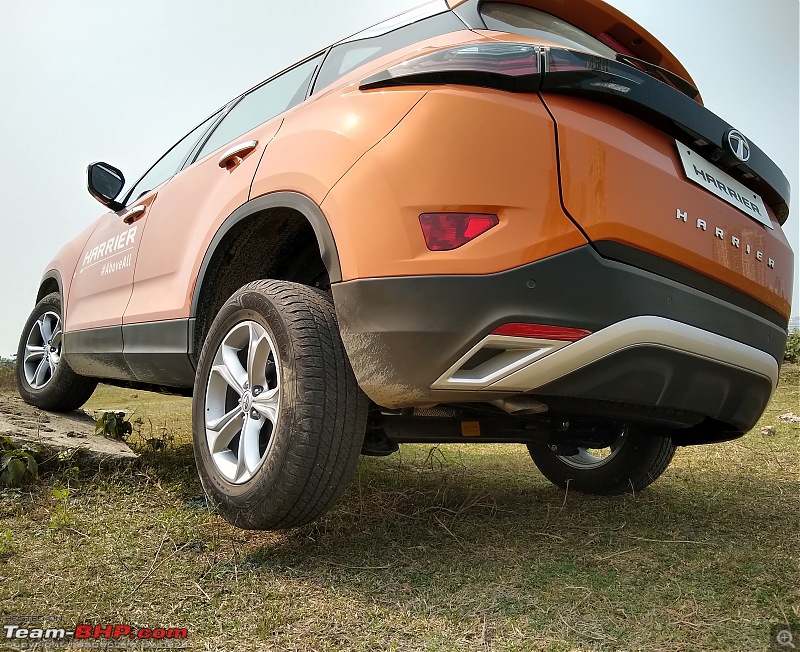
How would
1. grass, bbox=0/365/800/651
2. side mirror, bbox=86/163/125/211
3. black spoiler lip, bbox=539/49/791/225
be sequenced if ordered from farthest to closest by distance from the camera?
side mirror, bbox=86/163/125/211 < black spoiler lip, bbox=539/49/791/225 < grass, bbox=0/365/800/651

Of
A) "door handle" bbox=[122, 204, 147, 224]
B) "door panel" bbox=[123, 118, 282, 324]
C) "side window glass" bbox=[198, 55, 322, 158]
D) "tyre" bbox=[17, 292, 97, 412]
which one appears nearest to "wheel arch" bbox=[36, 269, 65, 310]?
"tyre" bbox=[17, 292, 97, 412]

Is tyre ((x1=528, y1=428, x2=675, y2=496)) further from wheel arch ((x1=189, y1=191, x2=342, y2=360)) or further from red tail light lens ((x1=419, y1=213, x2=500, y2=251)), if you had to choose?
wheel arch ((x1=189, y1=191, x2=342, y2=360))

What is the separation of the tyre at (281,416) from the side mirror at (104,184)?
6.89ft

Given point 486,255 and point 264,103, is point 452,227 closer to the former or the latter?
point 486,255

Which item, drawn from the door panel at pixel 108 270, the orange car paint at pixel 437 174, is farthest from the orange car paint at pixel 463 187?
the door panel at pixel 108 270

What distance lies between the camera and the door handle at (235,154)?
7.77ft

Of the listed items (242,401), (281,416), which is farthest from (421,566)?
(242,401)

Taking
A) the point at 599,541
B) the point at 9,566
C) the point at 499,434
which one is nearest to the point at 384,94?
the point at 499,434

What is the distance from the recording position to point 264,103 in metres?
2.84

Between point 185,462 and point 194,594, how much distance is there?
5.90 ft

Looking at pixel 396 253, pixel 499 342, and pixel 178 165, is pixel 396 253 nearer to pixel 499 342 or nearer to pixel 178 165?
pixel 499 342

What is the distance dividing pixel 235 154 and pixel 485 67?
3.76 feet

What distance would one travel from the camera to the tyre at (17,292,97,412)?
A: 3883 mm

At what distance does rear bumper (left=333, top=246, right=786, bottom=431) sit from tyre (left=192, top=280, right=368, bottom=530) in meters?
0.12
